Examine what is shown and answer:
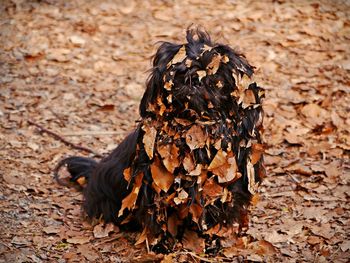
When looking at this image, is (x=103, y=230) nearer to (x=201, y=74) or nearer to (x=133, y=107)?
(x=201, y=74)

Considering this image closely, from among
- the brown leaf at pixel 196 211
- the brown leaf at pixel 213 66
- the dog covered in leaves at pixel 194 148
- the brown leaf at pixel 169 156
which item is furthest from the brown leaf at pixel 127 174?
the brown leaf at pixel 213 66

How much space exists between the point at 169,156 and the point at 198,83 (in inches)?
20.0

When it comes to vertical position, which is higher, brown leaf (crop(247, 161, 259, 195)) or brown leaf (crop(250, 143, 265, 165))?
brown leaf (crop(250, 143, 265, 165))

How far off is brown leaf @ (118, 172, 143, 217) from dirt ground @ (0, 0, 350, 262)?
36 cm

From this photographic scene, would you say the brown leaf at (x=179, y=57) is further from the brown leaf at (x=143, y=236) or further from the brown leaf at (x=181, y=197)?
the brown leaf at (x=143, y=236)

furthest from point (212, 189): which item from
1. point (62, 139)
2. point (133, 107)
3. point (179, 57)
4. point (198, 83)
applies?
point (133, 107)

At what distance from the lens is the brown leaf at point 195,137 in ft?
12.3

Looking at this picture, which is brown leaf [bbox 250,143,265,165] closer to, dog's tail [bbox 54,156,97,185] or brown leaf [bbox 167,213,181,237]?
brown leaf [bbox 167,213,181,237]

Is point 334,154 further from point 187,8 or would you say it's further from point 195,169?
point 187,8

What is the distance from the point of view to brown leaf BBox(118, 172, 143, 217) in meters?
4.03

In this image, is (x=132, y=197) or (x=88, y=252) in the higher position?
(x=132, y=197)

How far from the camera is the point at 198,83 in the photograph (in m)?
3.62

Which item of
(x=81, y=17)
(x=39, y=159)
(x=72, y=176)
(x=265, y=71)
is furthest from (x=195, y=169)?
(x=81, y=17)

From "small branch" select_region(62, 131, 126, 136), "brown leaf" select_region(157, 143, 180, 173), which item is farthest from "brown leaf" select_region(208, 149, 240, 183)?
"small branch" select_region(62, 131, 126, 136)
